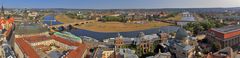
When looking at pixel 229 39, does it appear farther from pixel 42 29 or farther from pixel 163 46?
pixel 42 29

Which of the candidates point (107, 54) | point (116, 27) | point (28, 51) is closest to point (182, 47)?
point (107, 54)

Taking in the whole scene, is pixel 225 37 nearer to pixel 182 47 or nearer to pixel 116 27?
pixel 182 47

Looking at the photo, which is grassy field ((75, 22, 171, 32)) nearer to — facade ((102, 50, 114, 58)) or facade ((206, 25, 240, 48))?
facade ((206, 25, 240, 48))

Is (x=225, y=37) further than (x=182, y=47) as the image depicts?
Yes

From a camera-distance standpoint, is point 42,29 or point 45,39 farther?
point 42,29

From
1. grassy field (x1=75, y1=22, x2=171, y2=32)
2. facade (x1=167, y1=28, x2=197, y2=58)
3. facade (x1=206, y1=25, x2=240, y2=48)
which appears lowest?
grassy field (x1=75, y1=22, x2=171, y2=32)

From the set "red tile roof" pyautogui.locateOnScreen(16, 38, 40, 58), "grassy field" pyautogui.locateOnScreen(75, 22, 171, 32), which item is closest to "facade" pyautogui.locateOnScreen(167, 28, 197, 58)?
"red tile roof" pyautogui.locateOnScreen(16, 38, 40, 58)

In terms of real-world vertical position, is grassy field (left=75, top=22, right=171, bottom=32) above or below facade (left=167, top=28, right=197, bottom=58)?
below

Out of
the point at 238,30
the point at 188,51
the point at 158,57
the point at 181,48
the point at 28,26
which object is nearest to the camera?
the point at 158,57

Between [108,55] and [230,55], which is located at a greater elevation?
[230,55]

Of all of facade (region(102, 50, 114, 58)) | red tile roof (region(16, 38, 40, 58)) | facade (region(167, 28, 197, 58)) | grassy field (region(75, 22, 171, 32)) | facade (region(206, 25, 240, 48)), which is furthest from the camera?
grassy field (region(75, 22, 171, 32))

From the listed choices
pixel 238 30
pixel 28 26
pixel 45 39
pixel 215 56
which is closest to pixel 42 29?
pixel 28 26
